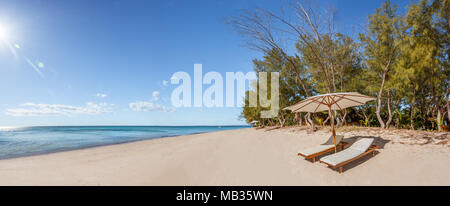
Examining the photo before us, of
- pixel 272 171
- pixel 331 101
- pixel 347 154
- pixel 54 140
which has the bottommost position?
pixel 54 140

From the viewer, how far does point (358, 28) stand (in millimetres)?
9820

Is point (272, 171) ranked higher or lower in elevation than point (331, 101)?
lower

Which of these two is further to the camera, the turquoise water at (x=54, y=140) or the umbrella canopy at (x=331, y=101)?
the turquoise water at (x=54, y=140)

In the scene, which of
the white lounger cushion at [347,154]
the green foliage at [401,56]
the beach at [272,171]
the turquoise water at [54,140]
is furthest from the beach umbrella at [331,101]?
the turquoise water at [54,140]

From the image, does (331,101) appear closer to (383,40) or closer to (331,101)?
(331,101)

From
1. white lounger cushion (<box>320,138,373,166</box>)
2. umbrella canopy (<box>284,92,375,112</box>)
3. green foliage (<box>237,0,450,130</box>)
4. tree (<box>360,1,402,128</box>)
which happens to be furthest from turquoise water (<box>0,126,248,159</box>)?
tree (<box>360,1,402,128</box>)

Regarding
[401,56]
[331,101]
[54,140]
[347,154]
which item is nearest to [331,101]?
[331,101]

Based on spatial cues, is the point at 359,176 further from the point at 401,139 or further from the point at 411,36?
the point at 411,36

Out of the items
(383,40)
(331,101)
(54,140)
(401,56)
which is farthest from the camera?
(54,140)

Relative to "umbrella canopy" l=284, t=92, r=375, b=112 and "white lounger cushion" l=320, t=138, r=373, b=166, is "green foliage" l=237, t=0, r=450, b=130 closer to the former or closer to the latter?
"umbrella canopy" l=284, t=92, r=375, b=112

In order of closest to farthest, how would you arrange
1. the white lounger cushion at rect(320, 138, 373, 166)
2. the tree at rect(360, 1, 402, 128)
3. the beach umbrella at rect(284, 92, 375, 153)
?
1. the white lounger cushion at rect(320, 138, 373, 166)
2. the beach umbrella at rect(284, 92, 375, 153)
3. the tree at rect(360, 1, 402, 128)

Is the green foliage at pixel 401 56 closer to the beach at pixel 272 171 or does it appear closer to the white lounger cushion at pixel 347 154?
A: the beach at pixel 272 171

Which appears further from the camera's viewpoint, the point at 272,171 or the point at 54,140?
the point at 54,140
